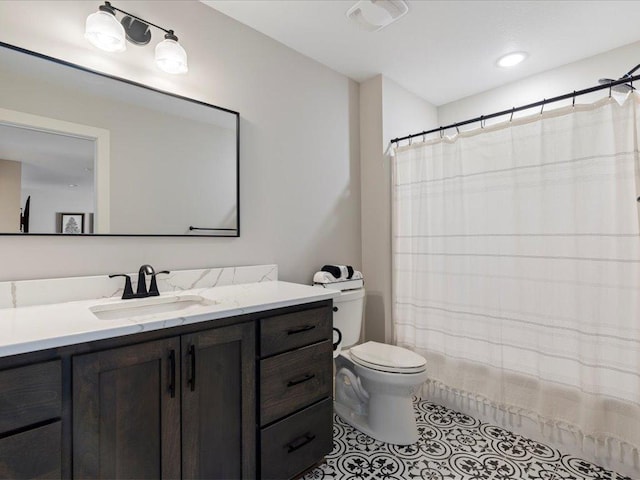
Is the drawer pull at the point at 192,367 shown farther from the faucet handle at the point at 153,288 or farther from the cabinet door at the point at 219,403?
the faucet handle at the point at 153,288

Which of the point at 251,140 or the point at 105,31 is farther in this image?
the point at 251,140

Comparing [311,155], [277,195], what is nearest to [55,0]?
[277,195]

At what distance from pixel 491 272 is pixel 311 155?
1.37 m

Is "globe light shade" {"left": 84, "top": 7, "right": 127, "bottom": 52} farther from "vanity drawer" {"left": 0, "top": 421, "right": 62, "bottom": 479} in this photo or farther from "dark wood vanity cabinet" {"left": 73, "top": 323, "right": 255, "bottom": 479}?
"vanity drawer" {"left": 0, "top": 421, "right": 62, "bottom": 479}

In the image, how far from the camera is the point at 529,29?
1.89 metres

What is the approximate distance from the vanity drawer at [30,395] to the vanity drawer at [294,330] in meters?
0.62

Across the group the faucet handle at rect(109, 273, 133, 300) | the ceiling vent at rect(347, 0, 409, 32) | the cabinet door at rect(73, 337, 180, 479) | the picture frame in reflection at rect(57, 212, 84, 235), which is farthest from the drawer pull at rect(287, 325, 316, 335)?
the ceiling vent at rect(347, 0, 409, 32)

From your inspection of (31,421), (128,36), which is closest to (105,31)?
(128,36)

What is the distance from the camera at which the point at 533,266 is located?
1.79m

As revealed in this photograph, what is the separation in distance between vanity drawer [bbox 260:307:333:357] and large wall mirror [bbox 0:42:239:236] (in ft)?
2.21

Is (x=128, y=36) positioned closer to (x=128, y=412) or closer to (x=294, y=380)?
(x=128, y=412)

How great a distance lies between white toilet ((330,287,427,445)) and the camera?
5.68ft

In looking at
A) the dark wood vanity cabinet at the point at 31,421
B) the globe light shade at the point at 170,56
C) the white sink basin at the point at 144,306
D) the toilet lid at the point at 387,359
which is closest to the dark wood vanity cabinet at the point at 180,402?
the dark wood vanity cabinet at the point at 31,421

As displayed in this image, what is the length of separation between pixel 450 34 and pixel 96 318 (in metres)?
2.32
